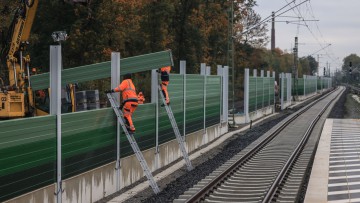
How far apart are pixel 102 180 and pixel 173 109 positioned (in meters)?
6.20

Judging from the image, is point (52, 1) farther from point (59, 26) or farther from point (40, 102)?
point (40, 102)

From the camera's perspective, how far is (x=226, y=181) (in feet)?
45.0

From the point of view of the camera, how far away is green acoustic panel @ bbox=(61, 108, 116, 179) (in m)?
10.4

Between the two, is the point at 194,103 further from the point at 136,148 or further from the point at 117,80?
the point at 136,148

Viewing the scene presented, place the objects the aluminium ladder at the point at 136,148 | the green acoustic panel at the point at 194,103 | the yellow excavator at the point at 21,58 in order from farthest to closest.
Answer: the green acoustic panel at the point at 194,103 → the yellow excavator at the point at 21,58 → the aluminium ladder at the point at 136,148

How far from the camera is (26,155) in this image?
9039 millimetres

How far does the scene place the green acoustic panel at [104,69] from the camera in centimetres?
1221

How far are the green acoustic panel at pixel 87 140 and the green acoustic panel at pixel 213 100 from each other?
34.7ft

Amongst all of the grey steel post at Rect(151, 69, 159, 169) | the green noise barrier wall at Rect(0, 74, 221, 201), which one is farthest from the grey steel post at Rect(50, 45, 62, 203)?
the grey steel post at Rect(151, 69, 159, 169)

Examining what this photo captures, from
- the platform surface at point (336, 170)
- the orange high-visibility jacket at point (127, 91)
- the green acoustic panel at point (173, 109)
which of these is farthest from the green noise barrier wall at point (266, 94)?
the orange high-visibility jacket at point (127, 91)

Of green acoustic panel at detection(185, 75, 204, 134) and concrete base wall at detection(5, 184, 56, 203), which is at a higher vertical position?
green acoustic panel at detection(185, 75, 204, 134)

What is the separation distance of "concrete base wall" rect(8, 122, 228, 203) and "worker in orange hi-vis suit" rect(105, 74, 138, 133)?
1.01 m

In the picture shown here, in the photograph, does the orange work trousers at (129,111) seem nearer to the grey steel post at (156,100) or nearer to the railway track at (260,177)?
the railway track at (260,177)

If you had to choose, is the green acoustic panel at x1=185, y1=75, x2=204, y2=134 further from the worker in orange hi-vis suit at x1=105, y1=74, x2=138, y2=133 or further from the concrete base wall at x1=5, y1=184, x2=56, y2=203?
the concrete base wall at x1=5, y1=184, x2=56, y2=203
